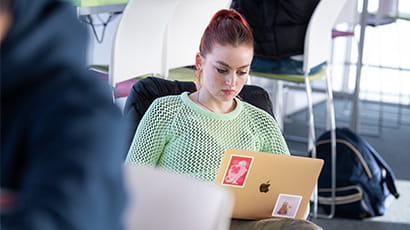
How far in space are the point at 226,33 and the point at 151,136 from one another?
367 mm

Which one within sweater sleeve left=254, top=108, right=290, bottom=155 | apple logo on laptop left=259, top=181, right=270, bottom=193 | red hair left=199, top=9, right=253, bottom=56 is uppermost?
red hair left=199, top=9, right=253, bottom=56

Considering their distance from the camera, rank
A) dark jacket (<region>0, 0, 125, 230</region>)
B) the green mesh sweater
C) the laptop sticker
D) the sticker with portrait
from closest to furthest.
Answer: dark jacket (<region>0, 0, 125, 230</region>) < the laptop sticker < the sticker with portrait < the green mesh sweater

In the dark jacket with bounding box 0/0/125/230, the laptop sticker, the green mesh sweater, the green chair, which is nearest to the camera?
the dark jacket with bounding box 0/0/125/230

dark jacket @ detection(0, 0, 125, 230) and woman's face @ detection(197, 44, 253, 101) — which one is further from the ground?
dark jacket @ detection(0, 0, 125, 230)

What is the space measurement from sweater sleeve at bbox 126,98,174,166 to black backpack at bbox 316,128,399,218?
162cm

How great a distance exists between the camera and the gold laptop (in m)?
1.75

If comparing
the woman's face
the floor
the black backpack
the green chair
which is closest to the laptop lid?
the woman's face

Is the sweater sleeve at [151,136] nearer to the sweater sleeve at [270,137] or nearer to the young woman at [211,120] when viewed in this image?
the young woman at [211,120]

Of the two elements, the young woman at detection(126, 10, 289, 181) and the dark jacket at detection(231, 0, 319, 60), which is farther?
the dark jacket at detection(231, 0, 319, 60)

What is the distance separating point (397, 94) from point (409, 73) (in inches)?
17.5

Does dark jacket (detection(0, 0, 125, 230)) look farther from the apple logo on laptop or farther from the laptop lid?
the apple logo on laptop

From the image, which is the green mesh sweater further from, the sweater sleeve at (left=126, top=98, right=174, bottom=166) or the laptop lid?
the laptop lid

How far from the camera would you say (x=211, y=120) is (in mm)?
2031

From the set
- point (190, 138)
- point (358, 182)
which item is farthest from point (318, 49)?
point (190, 138)
